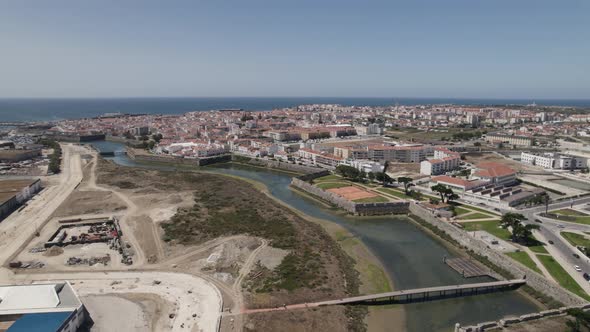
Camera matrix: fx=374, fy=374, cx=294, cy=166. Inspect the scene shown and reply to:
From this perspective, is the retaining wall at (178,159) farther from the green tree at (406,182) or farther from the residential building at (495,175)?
the residential building at (495,175)

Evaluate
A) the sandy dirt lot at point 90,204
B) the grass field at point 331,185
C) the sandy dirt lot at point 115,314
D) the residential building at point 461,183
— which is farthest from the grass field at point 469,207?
the sandy dirt lot at point 90,204

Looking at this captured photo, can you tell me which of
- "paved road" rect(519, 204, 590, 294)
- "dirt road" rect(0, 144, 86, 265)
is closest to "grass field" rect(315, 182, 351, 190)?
"paved road" rect(519, 204, 590, 294)

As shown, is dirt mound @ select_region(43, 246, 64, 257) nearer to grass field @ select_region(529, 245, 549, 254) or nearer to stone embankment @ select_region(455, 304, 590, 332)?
stone embankment @ select_region(455, 304, 590, 332)

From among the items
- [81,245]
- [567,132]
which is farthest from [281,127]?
[81,245]

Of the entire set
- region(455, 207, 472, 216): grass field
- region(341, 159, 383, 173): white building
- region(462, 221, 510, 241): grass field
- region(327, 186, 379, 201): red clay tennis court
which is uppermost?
region(341, 159, 383, 173): white building

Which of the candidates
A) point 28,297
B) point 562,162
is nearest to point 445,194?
point 562,162

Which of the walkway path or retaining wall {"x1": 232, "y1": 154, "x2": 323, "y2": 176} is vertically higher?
retaining wall {"x1": 232, "y1": 154, "x2": 323, "y2": 176}

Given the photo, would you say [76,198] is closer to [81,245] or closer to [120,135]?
[81,245]

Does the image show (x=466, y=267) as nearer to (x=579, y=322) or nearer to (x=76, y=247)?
(x=579, y=322)
